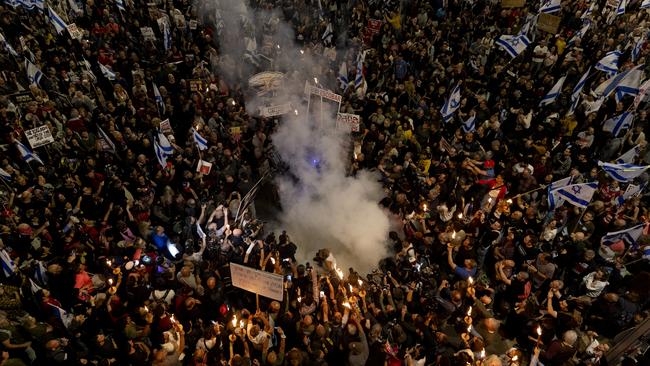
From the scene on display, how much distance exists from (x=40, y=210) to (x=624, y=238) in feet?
34.8

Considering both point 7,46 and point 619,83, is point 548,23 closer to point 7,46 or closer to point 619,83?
point 619,83

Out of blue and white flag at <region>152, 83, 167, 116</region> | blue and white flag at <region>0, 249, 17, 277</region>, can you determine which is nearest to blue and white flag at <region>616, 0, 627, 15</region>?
blue and white flag at <region>152, 83, 167, 116</region>

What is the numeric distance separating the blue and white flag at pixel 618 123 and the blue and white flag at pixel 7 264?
12156mm

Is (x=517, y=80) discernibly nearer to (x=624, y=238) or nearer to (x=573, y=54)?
(x=573, y=54)

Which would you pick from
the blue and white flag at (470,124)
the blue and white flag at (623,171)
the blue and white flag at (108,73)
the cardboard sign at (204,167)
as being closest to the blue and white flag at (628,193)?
the blue and white flag at (623,171)

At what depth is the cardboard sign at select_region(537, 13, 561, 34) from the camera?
40.1ft

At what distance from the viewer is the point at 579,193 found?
6.87 meters

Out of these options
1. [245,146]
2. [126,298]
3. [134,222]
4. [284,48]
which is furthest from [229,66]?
[126,298]

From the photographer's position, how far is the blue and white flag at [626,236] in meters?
6.51

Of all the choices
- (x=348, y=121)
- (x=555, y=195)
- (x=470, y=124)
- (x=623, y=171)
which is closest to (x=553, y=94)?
(x=470, y=124)

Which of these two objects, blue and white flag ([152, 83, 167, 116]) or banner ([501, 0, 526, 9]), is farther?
banner ([501, 0, 526, 9])

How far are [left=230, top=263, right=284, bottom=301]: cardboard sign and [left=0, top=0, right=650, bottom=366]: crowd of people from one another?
396mm

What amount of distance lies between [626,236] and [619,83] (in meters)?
4.41

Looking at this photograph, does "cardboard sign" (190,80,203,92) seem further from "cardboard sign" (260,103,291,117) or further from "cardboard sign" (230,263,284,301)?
"cardboard sign" (230,263,284,301)
